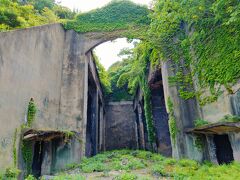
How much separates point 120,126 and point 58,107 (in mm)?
12089

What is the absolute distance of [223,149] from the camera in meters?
10.1

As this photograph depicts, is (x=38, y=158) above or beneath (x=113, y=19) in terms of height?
beneath

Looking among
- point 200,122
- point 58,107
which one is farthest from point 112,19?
point 200,122

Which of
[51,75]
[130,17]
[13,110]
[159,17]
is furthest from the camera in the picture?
[130,17]

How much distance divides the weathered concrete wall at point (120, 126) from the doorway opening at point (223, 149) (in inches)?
484

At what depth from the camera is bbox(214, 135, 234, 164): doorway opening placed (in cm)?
984

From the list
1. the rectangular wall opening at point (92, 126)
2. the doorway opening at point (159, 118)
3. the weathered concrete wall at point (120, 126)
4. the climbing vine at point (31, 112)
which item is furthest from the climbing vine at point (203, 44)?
the weathered concrete wall at point (120, 126)

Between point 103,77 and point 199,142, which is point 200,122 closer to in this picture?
point 199,142

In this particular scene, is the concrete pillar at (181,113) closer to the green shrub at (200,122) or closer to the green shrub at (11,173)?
the green shrub at (200,122)

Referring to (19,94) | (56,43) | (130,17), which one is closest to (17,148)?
(19,94)

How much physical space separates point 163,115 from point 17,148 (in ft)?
40.0

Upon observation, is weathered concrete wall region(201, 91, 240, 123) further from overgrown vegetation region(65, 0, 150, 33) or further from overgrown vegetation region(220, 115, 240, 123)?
overgrown vegetation region(65, 0, 150, 33)

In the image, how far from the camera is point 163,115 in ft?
57.9

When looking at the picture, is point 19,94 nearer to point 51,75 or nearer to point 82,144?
point 51,75
